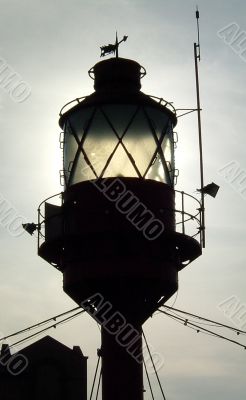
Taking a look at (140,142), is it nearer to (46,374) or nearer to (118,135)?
(118,135)

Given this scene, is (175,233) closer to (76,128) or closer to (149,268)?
Answer: (149,268)

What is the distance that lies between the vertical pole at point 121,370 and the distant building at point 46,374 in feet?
93.5

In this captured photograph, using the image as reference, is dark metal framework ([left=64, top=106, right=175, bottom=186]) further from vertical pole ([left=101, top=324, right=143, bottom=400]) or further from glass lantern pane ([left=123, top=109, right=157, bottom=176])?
vertical pole ([left=101, top=324, right=143, bottom=400])

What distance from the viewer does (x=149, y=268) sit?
54.7ft

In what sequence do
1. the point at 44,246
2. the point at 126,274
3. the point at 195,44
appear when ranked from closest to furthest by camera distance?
the point at 126,274, the point at 44,246, the point at 195,44

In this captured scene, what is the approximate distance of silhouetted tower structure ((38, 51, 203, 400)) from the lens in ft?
55.0

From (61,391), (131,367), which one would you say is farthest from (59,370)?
(131,367)

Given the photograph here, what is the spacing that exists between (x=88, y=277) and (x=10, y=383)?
31141 millimetres

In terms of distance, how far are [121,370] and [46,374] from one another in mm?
29851

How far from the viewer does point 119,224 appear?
1680 centimetres

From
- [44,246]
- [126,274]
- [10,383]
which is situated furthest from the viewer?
[10,383]

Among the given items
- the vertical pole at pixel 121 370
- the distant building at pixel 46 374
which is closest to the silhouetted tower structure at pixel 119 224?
the vertical pole at pixel 121 370

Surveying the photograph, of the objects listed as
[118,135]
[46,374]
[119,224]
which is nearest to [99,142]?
[118,135]

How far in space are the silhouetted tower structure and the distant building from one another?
28593 mm
